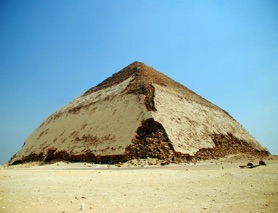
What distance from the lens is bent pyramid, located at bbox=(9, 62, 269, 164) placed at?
758 inches

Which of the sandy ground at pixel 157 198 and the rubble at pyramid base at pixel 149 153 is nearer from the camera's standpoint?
the sandy ground at pixel 157 198

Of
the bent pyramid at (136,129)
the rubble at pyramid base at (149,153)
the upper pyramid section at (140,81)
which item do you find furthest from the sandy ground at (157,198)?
the upper pyramid section at (140,81)

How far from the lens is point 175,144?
19.3 metres

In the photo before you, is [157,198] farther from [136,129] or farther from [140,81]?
[140,81]

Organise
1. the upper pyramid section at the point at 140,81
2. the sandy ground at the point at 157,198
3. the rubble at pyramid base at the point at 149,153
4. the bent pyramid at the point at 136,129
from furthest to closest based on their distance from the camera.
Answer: the upper pyramid section at the point at 140,81 → the bent pyramid at the point at 136,129 → the rubble at pyramid base at the point at 149,153 → the sandy ground at the point at 157,198

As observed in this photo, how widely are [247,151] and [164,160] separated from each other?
55.1 ft

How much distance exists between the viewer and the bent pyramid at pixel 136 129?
19250 mm

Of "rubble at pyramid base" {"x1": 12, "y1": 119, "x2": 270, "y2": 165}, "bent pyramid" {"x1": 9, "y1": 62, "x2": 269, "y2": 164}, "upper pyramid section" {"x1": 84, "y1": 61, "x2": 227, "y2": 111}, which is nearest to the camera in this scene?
"rubble at pyramid base" {"x1": 12, "y1": 119, "x2": 270, "y2": 165}

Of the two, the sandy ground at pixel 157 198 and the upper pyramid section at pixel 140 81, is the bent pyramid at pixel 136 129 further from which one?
the sandy ground at pixel 157 198

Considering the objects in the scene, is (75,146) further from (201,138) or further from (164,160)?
(201,138)

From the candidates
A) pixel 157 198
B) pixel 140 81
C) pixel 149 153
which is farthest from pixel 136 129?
pixel 157 198

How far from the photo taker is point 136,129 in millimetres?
19875

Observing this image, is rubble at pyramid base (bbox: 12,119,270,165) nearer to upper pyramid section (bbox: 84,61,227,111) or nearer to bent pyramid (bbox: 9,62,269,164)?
bent pyramid (bbox: 9,62,269,164)

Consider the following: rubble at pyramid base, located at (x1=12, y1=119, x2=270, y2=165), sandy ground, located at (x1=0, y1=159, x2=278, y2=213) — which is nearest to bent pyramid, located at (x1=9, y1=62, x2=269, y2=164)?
rubble at pyramid base, located at (x1=12, y1=119, x2=270, y2=165)
